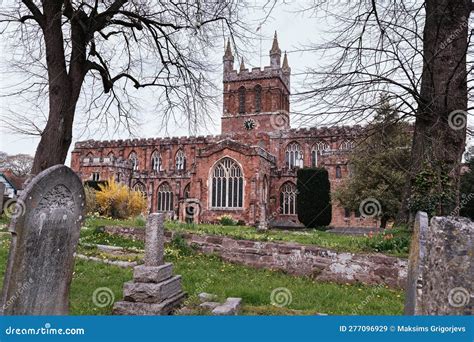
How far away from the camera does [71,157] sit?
4341 cm

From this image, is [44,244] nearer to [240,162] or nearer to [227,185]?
[227,185]

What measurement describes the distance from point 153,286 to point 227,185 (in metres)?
22.2

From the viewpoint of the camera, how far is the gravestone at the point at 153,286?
5.11 meters

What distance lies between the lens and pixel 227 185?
2742cm

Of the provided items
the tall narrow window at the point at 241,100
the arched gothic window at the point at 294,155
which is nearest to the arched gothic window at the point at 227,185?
the arched gothic window at the point at 294,155

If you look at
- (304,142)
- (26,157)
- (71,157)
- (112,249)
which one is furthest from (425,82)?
(26,157)

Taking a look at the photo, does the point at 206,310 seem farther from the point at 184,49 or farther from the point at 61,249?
the point at 184,49

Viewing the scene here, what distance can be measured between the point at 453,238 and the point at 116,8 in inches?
323

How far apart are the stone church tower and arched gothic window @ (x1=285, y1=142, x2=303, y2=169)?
305cm

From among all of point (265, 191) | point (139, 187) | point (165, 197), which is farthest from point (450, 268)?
point (139, 187)

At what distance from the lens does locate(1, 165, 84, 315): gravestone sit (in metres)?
3.66

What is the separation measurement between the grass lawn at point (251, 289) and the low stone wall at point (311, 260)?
0.82 ft

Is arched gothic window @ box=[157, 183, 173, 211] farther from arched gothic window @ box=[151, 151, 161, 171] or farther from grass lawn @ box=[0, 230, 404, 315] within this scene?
grass lawn @ box=[0, 230, 404, 315]

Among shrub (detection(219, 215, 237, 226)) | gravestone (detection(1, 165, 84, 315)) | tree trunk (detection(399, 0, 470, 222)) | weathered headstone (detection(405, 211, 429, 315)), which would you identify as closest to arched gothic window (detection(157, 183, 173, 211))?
shrub (detection(219, 215, 237, 226))
